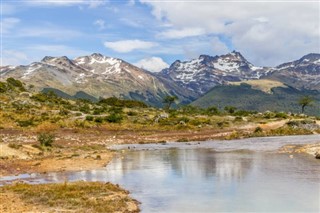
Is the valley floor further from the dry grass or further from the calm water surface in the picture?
the calm water surface

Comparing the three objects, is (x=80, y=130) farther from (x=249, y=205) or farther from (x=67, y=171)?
(x=249, y=205)

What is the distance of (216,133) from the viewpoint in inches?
4304

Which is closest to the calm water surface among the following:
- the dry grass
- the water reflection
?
the water reflection

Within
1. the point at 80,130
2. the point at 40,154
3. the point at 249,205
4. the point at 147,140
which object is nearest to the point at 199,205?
the point at 249,205

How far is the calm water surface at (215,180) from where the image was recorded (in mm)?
29266

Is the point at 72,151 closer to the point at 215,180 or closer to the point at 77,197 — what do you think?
the point at 215,180

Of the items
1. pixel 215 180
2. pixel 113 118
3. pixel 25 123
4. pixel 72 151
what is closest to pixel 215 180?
pixel 215 180

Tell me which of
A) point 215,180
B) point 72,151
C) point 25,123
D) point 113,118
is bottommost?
point 215,180

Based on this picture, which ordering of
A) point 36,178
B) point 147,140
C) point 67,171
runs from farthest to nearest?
point 147,140
point 67,171
point 36,178

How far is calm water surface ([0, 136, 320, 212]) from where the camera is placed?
29.3 metres

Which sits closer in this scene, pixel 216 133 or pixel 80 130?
pixel 80 130

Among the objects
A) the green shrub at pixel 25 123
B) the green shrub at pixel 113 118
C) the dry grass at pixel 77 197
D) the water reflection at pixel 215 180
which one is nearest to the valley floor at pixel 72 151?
the dry grass at pixel 77 197

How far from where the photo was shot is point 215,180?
131ft

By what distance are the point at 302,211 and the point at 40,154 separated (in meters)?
44.9
